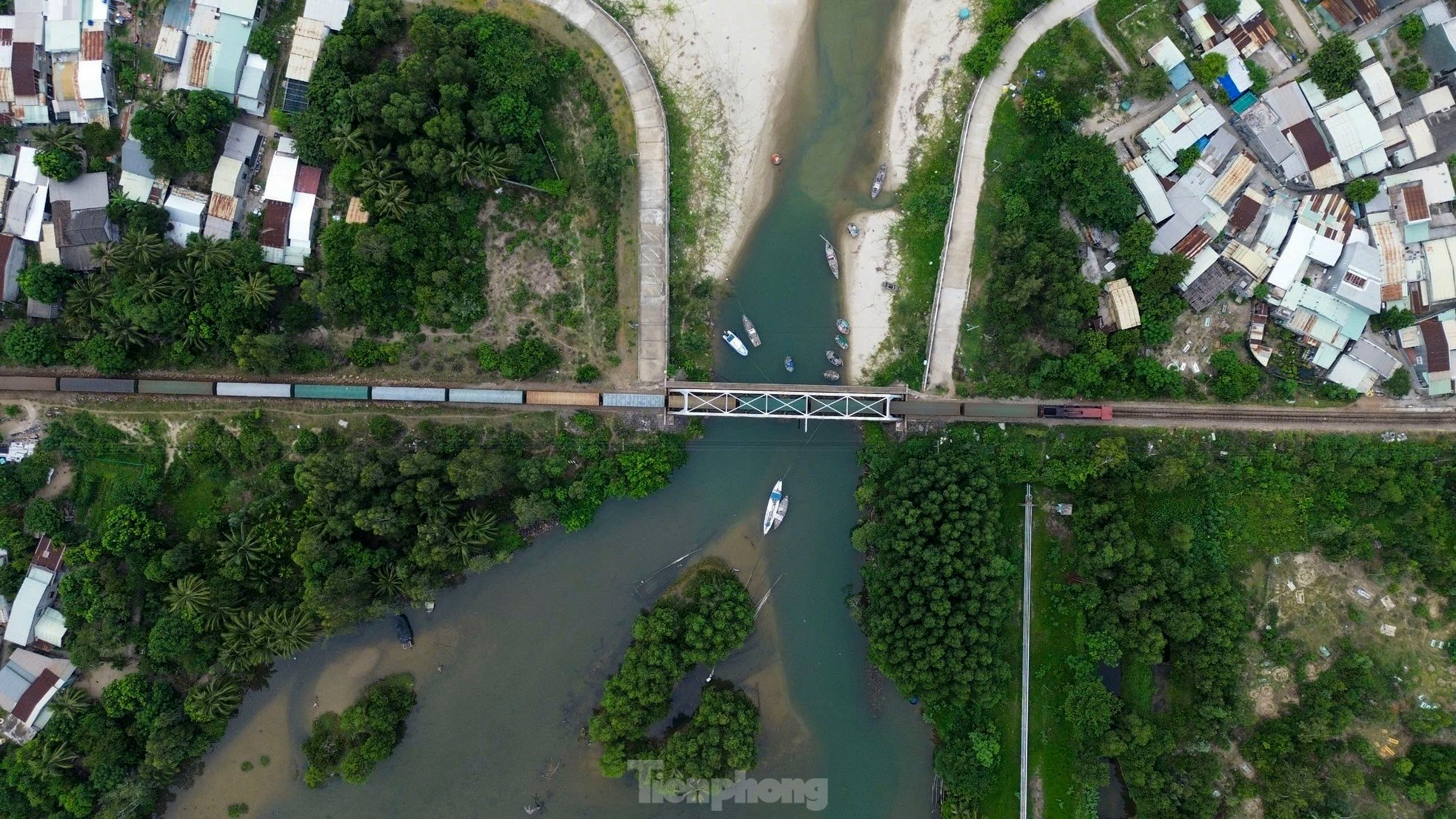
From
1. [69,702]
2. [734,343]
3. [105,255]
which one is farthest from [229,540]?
[734,343]

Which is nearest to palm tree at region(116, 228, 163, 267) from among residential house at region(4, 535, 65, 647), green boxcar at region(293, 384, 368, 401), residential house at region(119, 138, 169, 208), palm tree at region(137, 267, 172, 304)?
palm tree at region(137, 267, 172, 304)

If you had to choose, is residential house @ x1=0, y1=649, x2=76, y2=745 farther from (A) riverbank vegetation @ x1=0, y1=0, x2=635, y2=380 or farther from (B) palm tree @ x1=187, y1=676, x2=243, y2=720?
(A) riverbank vegetation @ x1=0, y1=0, x2=635, y2=380

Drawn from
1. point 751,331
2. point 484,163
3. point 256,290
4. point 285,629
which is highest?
point 484,163

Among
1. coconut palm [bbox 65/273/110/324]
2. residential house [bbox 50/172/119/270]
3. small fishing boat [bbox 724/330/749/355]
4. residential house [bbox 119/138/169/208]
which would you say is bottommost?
small fishing boat [bbox 724/330/749/355]

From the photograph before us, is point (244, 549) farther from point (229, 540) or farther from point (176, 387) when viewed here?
point (176, 387)

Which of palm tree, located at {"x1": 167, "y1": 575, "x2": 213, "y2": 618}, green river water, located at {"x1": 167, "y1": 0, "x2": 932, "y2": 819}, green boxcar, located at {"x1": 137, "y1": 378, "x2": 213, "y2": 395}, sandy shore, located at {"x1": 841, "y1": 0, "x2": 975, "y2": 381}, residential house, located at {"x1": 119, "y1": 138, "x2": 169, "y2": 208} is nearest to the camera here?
palm tree, located at {"x1": 167, "y1": 575, "x2": 213, "y2": 618}

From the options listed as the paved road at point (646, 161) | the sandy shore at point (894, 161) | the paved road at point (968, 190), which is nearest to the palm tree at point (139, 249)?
the paved road at point (646, 161)
